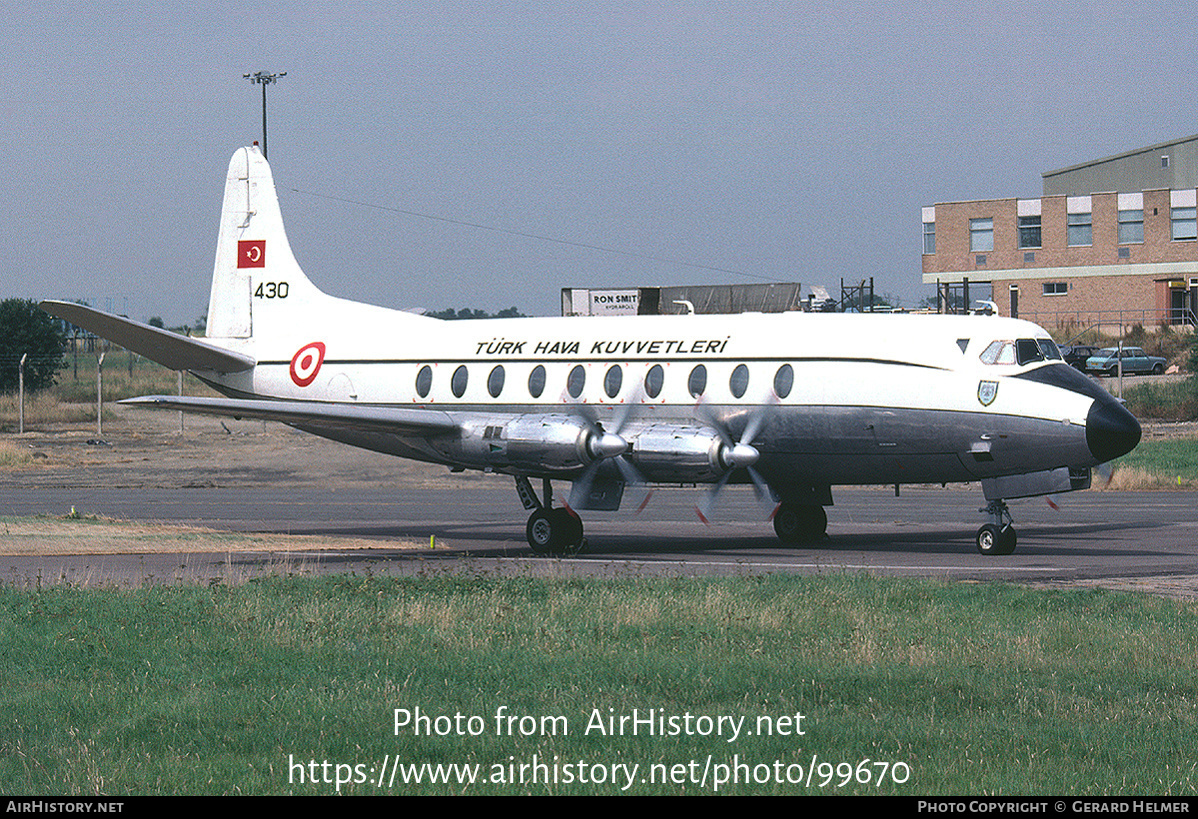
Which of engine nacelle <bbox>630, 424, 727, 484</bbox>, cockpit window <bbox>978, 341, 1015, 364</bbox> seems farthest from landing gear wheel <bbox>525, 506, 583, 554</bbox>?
cockpit window <bbox>978, 341, 1015, 364</bbox>

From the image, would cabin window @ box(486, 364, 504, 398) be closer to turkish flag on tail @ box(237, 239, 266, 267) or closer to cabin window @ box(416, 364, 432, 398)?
cabin window @ box(416, 364, 432, 398)

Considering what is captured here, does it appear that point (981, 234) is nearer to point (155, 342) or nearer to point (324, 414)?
point (155, 342)

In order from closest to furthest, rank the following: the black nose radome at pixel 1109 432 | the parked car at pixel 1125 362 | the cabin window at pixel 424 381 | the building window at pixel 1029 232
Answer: the black nose radome at pixel 1109 432 → the cabin window at pixel 424 381 → the parked car at pixel 1125 362 → the building window at pixel 1029 232

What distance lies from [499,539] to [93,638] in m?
14.2

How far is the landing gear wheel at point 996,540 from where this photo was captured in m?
23.6

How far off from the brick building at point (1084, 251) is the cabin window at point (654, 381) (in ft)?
227

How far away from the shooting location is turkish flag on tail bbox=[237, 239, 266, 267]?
3130cm

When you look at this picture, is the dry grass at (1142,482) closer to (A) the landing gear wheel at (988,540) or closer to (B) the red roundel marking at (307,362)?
(A) the landing gear wheel at (988,540)

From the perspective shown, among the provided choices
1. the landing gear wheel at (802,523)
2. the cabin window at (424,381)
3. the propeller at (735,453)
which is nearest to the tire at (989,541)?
the landing gear wheel at (802,523)

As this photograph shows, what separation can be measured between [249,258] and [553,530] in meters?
11.5

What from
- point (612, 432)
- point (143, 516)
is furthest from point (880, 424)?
point (143, 516)

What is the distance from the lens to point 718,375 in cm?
2480

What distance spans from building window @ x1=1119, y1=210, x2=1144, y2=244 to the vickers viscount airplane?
71.3 meters
